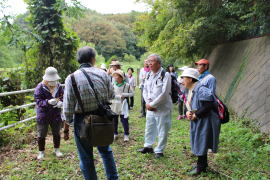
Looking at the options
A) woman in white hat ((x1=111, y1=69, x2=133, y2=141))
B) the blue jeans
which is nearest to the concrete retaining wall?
woman in white hat ((x1=111, y1=69, x2=133, y2=141))

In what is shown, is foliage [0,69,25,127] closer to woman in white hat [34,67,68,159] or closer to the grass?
the grass

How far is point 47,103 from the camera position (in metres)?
4.14

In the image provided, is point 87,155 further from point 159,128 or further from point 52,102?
point 159,128

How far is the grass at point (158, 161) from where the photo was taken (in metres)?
3.79

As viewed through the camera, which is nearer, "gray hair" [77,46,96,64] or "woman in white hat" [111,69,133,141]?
"gray hair" [77,46,96,64]

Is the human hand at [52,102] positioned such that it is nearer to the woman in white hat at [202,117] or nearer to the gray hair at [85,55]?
the gray hair at [85,55]

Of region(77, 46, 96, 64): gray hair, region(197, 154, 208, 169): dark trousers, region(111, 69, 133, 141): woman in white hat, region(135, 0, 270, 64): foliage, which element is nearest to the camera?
region(77, 46, 96, 64): gray hair

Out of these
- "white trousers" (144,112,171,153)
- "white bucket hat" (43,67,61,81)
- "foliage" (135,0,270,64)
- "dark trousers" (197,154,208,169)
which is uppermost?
"foliage" (135,0,270,64)

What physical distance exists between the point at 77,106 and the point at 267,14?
6.34m

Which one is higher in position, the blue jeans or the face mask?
the face mask

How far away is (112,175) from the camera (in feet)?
10.1

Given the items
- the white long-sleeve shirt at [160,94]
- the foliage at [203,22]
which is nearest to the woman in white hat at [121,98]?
the white long-sleeve shirt at [160,94]

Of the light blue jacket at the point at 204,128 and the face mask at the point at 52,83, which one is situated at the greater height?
the face mask at the point at 52,83

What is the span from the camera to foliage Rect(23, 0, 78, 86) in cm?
687
